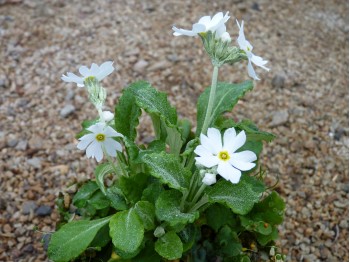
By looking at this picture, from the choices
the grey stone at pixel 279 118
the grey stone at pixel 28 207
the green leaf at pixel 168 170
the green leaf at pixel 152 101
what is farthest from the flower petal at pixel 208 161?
the grey stone at pixel 279 118

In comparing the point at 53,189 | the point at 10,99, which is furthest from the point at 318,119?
the point at 10,99

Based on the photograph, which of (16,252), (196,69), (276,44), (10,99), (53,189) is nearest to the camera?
(16,252)

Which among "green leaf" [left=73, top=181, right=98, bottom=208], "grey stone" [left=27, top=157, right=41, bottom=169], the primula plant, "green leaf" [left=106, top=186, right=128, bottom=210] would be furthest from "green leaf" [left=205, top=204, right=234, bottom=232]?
"grey stone" [left=27, top=157, right=41, bottom=169]

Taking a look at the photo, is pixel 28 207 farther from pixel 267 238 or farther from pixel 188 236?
pixel 267 238

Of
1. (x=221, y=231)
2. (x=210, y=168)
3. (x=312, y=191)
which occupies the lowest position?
(x=312, y=191)

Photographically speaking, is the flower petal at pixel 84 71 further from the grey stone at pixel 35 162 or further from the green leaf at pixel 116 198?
the grey stone at pixel 35 162

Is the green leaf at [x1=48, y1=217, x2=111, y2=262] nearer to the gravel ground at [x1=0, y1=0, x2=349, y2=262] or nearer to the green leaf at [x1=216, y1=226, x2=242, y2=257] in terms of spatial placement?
the green leaf at [x1=216, y1=226, x2=242, y2=257]

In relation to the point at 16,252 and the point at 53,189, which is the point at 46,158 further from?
the point at 16,252
